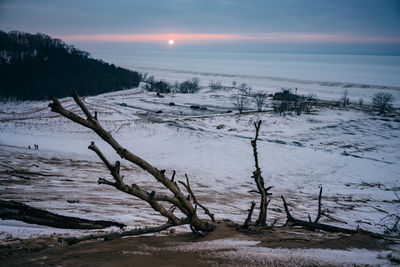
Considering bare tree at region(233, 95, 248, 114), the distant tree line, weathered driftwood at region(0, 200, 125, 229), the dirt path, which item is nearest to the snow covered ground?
weathered driftwood at region(0, 200, 125, 229)

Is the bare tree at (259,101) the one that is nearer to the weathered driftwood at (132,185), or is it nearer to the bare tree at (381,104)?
the bare tree at (381,104)

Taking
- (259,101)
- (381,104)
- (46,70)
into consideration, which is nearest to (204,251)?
(259,101)

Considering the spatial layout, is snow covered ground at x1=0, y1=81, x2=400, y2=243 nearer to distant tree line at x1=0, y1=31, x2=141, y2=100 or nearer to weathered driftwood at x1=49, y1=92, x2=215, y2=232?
weathered driftwood at x1=49, y1=92, x2=215, y2=232

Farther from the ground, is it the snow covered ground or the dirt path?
the dirt path

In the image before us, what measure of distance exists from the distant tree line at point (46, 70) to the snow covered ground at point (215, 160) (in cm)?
1163

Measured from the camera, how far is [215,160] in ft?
91.4

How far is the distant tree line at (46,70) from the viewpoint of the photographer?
63.5 m

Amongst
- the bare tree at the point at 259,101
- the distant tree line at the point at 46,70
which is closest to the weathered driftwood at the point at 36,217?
the bare tree at the point at 259,101

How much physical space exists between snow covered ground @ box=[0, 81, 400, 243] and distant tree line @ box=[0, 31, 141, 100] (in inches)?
458

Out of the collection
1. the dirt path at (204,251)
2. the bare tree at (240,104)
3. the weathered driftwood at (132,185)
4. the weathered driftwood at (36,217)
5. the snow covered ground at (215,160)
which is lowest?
the snow covered ground at (215,160)

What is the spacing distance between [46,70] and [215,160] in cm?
6684

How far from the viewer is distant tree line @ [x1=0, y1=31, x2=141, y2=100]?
6347cm

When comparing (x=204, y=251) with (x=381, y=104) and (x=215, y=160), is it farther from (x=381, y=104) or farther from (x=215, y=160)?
(x=381, y=104)

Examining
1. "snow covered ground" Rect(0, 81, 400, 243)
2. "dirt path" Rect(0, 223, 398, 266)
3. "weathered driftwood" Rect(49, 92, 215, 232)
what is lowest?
"snow covered ground" Rect(0, 81, 400, 243)
